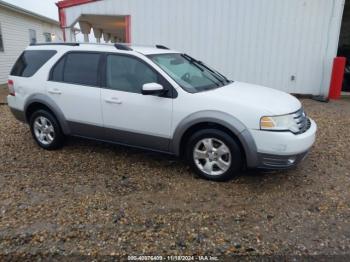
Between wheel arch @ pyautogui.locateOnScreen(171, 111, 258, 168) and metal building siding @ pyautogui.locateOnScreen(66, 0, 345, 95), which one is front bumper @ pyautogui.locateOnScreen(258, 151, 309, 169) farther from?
metal building siding @ pyautogui.locateOnScreen(66, 0, 345, 95)

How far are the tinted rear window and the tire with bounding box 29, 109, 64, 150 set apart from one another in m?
0.66

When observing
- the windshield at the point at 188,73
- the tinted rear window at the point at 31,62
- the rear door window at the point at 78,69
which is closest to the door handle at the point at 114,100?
the rear door window at the point at 78,69

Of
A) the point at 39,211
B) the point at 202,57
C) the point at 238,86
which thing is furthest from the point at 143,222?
the point at 202,57

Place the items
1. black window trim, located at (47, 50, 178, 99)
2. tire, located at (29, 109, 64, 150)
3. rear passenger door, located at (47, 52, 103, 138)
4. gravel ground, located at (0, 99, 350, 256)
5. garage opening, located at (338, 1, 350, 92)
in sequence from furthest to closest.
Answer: garage opening, located at (338, 1, 350, 92)
tire, located at (29, 109, 64, 150)
rear passenger door, located at (47, 52, 103, 138)
black window trim, located at (47, 50, 178, 99)
gravel ground, located at (0, 99, 350, 256)

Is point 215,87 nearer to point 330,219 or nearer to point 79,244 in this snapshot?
point 330,219

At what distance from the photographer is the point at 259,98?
406 cm

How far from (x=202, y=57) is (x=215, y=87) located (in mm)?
5981

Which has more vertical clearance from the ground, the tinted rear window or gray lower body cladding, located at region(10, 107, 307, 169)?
the tinted rear window

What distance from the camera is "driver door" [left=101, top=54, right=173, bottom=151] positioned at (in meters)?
4.20

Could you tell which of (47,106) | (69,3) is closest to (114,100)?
(47,106)

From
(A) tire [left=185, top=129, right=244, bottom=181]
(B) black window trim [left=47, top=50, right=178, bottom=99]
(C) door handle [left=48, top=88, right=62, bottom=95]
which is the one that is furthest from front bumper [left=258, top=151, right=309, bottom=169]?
(C) door handle [left=48, top=88, right=62, bottom=95]

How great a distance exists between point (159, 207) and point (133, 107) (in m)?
1.42

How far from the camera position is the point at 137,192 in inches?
153

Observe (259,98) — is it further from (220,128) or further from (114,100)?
(114,100)
